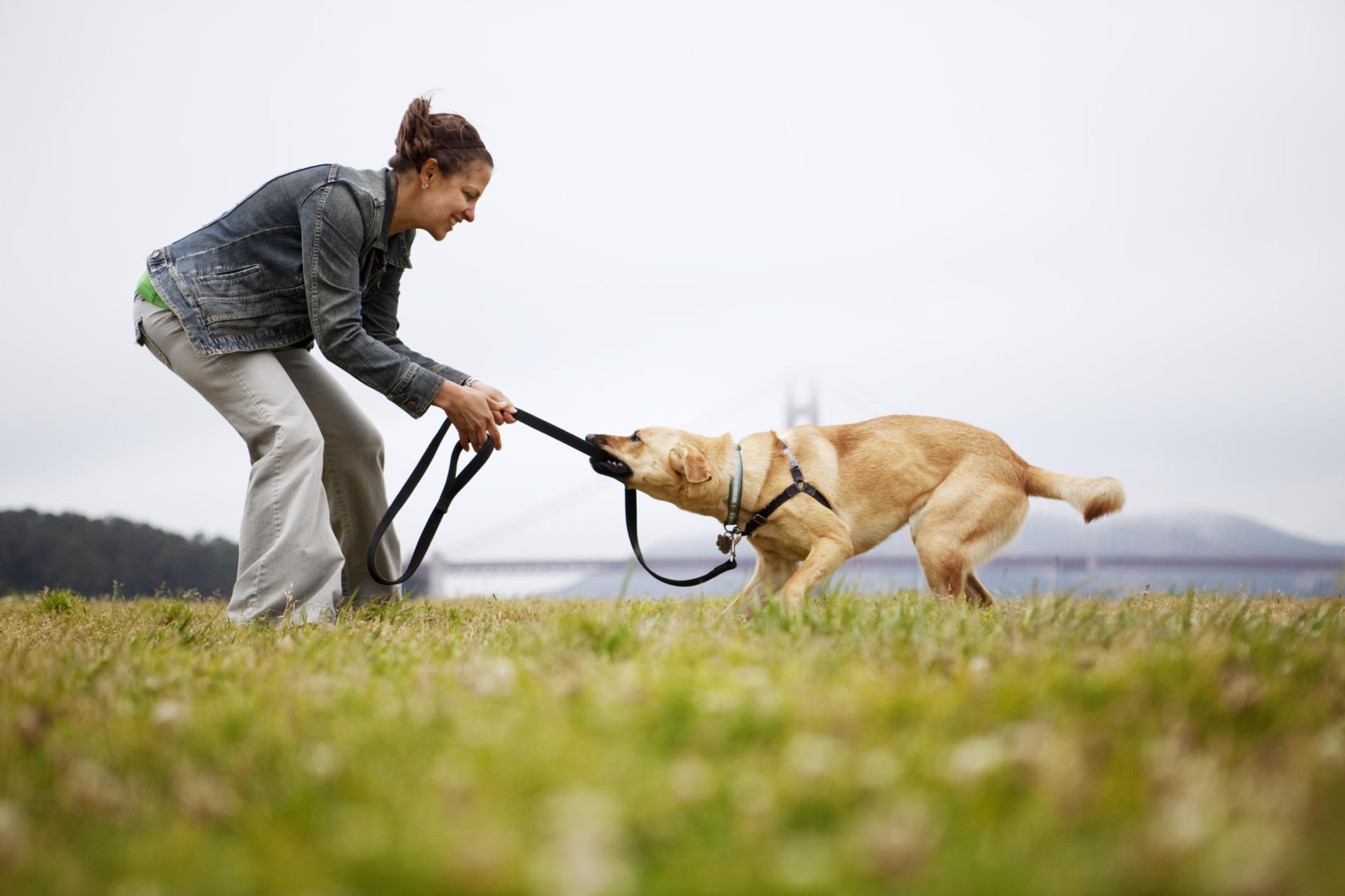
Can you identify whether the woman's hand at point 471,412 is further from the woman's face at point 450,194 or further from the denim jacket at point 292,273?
the woman's face at point 450,194

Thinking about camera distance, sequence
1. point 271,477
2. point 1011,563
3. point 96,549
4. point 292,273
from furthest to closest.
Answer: point 1011,563, point 96,549, point 292,273, point 271,477

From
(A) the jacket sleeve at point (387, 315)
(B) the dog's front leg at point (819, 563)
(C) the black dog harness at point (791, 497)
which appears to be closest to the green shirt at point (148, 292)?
(A) the jacket sleeve at point (387, 315)

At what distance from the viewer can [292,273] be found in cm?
370

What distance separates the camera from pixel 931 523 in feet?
14.2

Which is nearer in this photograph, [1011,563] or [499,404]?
[499,404]

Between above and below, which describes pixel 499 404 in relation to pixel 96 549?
above

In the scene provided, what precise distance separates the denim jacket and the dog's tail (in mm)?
3147

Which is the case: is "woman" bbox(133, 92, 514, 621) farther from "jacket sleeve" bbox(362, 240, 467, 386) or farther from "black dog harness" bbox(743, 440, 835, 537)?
"black dog harness" bbox(743, 440, 835, 537)

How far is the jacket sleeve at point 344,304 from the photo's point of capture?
3.56m

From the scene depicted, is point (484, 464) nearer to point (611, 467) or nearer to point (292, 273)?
point (611, 467)

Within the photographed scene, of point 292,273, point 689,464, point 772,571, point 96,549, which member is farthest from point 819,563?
point 96,549

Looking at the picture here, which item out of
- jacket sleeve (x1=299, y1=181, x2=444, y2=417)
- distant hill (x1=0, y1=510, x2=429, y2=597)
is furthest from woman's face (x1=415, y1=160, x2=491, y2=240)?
distant hill (x1=0, y1=510, x2=429, y2=597)

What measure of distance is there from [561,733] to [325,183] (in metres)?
3.10

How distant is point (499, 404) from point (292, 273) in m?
1.07
